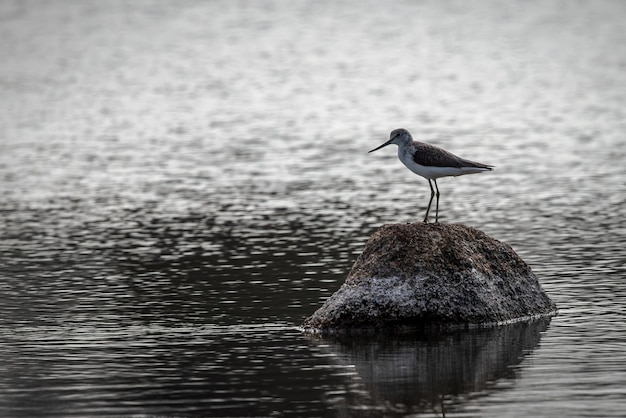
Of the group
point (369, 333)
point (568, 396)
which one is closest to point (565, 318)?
point (369, 333)

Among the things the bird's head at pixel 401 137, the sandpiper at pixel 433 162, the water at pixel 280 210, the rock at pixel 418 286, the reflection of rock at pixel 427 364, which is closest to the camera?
the reflection of rock at pixel 427 364

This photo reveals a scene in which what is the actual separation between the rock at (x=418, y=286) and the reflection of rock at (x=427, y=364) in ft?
0.89

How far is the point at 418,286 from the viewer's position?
58.9ft

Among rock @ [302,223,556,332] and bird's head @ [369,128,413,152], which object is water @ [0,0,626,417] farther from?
bird's head @ [369,128,413,152]

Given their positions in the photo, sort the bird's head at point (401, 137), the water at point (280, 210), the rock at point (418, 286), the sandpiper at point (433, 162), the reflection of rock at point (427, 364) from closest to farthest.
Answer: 1. the reflection of rock at point (427, 364)
2. the water at point (280, 210)
3. the rock at point (418, 286)
4. the sandpiper at point (433, 162)
5. the bird's head at point (401, 137)

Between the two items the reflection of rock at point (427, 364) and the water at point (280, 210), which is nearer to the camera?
the reflection of rock at point (427, 364)

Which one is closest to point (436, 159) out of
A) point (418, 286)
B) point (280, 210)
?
point (418, 286)

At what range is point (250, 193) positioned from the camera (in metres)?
33.8

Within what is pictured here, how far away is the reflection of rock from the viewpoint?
14570mm

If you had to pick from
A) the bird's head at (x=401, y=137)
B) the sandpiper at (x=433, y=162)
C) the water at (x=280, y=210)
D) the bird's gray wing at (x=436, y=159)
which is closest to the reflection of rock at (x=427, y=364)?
the water at (x=280, y=210)

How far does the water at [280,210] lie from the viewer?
15.6m

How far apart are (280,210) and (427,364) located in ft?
48.6

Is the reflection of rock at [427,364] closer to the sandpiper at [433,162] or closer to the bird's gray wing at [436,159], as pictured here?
the sandpiper at [433,162]

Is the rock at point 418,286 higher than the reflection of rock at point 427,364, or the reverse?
the rock at point 418,286
